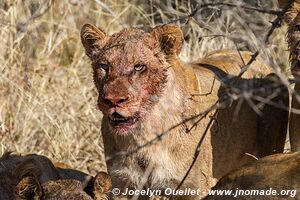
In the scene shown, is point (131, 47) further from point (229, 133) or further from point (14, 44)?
point (14, 44)

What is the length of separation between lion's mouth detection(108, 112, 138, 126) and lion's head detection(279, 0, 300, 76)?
41.2 inches

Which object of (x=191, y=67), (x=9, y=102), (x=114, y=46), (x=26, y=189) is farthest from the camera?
(x=9, y=102)

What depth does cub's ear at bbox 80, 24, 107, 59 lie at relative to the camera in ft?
20.3

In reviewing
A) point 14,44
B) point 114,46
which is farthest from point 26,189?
point 14,44

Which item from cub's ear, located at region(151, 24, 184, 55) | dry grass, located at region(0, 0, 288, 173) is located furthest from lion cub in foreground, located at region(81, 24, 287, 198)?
dry grass, located at region(0, 0, 288, 173)

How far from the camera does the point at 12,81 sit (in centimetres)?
820

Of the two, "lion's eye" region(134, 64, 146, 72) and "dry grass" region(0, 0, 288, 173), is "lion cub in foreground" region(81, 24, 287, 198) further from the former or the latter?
"dry grass" region(0, 0, 288, 173)

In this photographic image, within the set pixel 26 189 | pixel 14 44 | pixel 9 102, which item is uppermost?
pixel 14 44

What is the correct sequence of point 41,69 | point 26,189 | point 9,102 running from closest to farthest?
point 26,189, point 9,102, point 41,69

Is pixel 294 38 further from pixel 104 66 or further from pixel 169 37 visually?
pixel 104 66

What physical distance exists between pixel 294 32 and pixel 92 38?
1354 millimetres

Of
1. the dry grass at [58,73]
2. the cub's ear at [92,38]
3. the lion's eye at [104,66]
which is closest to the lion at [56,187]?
the lion's eye at [104,66]

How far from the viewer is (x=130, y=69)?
582 cm

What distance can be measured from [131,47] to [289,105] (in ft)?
4.96
